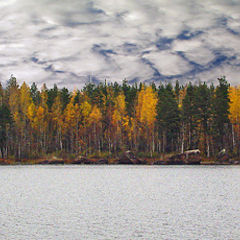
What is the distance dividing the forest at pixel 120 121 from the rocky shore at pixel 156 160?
3.03 m

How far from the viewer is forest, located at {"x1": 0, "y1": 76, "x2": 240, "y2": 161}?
2798 inches

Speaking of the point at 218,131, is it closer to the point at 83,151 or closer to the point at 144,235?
the point at 83,151

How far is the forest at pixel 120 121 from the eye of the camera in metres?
71.1

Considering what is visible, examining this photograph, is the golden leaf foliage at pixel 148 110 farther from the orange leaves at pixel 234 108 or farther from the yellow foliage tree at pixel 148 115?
the orange leaves at pixel 234 108

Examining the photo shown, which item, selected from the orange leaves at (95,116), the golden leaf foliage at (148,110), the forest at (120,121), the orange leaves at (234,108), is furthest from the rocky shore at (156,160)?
the orange leaves at (95,116)

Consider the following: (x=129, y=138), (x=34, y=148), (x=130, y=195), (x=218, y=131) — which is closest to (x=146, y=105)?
(x=129, y=138)

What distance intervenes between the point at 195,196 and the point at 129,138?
2169 inches

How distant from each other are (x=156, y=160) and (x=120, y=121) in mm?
16343

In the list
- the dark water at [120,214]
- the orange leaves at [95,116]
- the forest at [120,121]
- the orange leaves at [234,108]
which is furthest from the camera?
the orange leaves at [95,116]

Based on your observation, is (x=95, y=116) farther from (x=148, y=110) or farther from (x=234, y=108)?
(x=234, y=108)

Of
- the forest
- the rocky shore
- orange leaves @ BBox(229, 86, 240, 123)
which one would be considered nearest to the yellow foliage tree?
the forest

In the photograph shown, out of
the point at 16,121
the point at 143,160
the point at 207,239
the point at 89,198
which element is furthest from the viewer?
the point at 16,121

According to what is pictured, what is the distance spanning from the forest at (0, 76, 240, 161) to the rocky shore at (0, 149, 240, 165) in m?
3.03

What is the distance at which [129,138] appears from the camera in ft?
253
